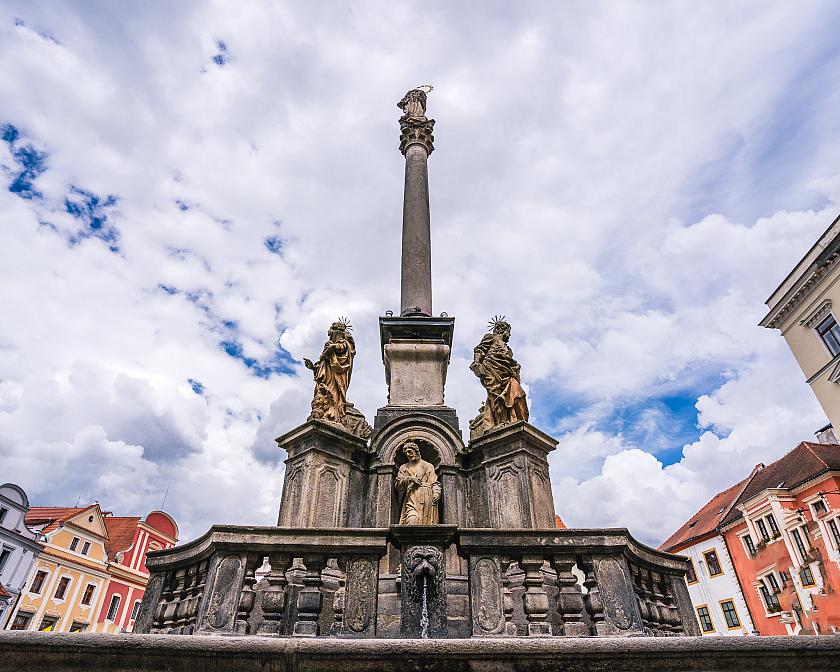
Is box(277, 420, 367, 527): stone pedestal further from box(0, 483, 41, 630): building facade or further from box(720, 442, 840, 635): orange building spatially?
box(0, 483, 41, 630): building facade

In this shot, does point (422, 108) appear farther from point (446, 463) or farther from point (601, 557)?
point (601, 557)

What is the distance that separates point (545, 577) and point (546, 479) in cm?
410

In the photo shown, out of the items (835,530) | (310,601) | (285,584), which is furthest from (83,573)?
(835,530)

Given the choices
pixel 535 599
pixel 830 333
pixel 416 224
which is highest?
pixel 830 333

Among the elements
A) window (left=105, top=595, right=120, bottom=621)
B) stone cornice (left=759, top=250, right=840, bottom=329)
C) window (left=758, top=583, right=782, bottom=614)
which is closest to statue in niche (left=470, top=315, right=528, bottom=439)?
stone cornice (left=759, top=250, right=840, bottom=329)

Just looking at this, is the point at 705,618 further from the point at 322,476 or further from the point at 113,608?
the point at 113,608

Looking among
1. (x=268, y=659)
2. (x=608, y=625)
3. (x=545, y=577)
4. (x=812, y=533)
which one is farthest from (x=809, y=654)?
(x=812, y=533)

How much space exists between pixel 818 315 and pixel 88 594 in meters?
46.0

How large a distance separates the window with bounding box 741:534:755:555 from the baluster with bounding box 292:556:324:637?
36.9 metres

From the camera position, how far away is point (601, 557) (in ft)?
16.9

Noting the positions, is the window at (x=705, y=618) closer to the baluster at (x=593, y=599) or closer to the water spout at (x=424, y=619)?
the baluster at (x=593, y=599)

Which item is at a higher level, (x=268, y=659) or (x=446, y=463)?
(x=446, y=463)

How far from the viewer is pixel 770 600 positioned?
31.2 meters

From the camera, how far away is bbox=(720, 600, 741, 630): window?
34.0m
